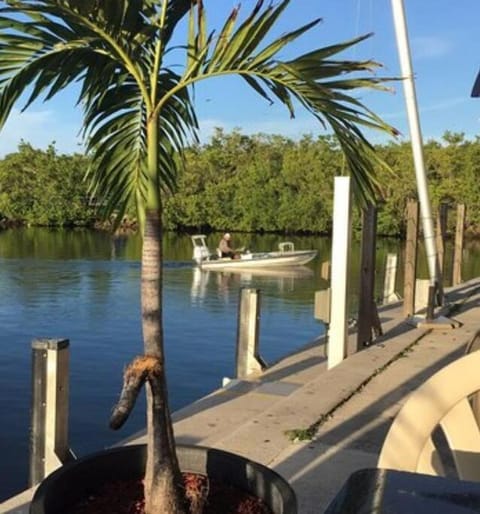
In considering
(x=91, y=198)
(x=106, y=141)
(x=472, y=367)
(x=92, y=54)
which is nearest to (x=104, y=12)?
(x=92, y=54)

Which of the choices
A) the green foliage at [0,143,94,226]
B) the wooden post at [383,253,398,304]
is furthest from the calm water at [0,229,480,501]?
the green foliage at [0,143,94,226]

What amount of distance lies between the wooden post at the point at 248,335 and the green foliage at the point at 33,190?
4454 cm

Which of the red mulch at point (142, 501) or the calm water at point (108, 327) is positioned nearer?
the red mulch at point (142, 501)

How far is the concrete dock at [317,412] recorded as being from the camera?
12.7 feet

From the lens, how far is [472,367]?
2121 millimetres

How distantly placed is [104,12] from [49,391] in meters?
2.39

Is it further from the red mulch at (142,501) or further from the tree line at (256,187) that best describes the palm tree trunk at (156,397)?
the tree line at (256,187)

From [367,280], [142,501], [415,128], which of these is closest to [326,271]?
[367,280]

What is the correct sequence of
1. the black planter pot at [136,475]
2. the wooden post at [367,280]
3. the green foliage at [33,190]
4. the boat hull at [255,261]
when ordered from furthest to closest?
the green foliage at [33,190] → the boat hull at [255,261] → the wooden post at [367,280] → the black planter pot at [136,475]

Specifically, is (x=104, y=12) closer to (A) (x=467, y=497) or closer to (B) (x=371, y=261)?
(A) (x=467, y=497)

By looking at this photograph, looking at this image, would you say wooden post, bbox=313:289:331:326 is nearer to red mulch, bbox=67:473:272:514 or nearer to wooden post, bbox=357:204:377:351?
wooden post, bbox=357:204:377:351

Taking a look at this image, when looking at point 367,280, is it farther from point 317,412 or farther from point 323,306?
point 317,412

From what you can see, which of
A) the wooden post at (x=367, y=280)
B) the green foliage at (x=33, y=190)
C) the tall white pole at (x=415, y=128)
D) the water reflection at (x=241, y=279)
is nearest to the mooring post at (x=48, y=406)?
the wooden post at (x=367, y=280)

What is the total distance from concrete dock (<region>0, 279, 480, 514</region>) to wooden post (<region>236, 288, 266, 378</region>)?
261mm
